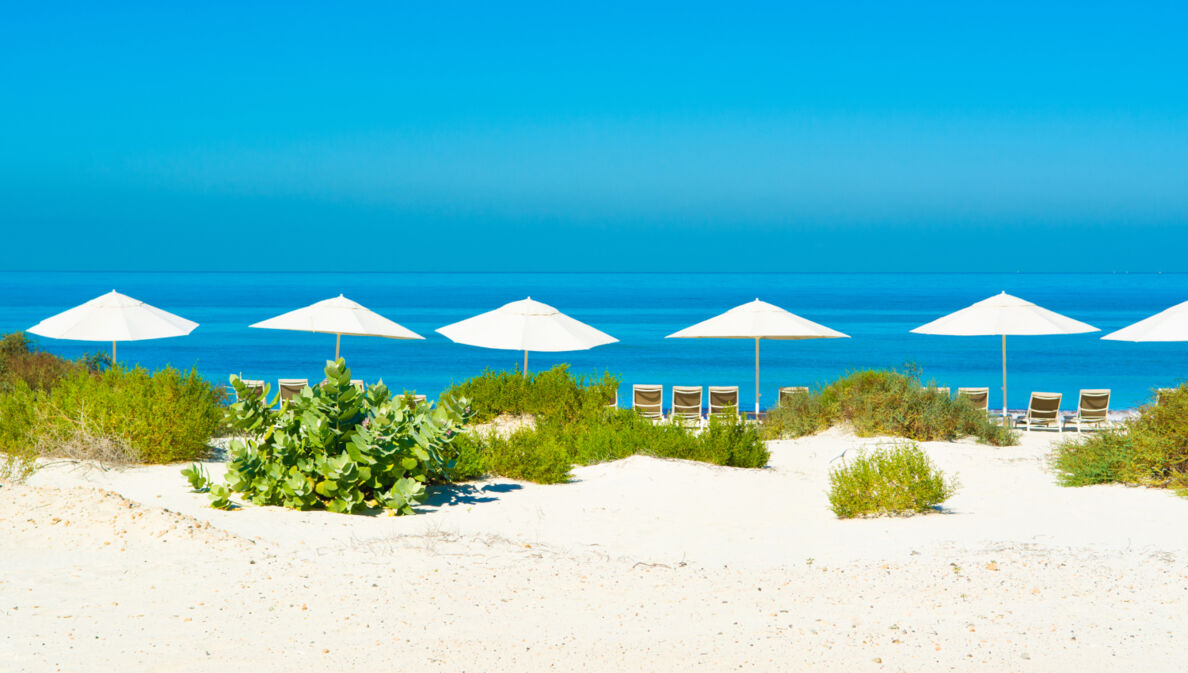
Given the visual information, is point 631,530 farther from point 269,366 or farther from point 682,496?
point 269,366

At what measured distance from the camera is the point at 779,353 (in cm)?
4462

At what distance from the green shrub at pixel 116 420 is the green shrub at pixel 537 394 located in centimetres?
368

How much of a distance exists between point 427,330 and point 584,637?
4810 cm

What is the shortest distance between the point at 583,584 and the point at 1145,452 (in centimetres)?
494

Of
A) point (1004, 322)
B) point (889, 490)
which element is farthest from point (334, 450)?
point (1004, 322)

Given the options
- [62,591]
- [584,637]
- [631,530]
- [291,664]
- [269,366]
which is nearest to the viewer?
[291,664]

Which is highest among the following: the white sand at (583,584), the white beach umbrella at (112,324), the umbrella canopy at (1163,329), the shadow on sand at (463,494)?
the umbrella canopy at (1163,329)

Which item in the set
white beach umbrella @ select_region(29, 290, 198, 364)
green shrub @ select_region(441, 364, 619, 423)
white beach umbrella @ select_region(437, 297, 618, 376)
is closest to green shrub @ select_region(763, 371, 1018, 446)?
green shrub @ select_region(441, 364, 619, 423)

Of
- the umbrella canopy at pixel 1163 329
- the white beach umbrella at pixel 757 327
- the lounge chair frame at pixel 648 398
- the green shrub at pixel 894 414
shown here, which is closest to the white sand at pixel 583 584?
the green shrub at pixel 894 414

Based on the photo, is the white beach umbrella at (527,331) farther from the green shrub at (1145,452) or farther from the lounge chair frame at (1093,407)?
the lounge chair frame at (1093,407)

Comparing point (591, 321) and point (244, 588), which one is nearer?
point (244, 588)

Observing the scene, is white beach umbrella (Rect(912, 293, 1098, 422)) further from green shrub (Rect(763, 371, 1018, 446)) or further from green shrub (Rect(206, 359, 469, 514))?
green shrub (Rect(206, 359, 469, 514))

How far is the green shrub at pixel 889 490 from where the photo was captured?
702 cm

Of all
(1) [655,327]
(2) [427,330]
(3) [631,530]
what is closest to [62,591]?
(3) [631,530]
